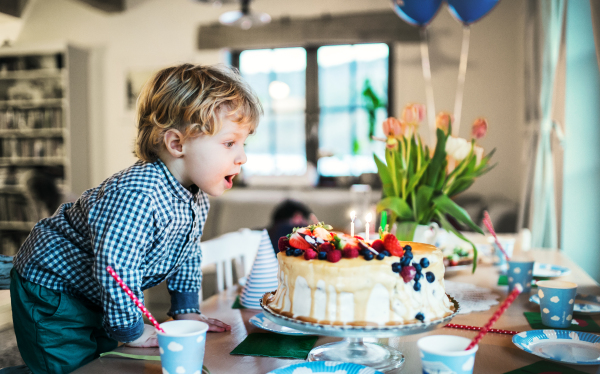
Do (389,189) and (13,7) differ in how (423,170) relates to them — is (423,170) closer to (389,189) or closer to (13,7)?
(389,189)

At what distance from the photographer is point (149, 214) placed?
0.99 m

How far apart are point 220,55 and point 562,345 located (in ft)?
15.8

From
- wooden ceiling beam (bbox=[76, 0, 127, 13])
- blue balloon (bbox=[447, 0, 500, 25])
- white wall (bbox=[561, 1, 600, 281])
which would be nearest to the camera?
blue balloon (bbox=[447, 0, 500, 25])

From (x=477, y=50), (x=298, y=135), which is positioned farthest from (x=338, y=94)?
(x=477, y=50)

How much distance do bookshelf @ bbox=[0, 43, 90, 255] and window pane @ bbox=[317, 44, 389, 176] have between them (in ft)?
9.03

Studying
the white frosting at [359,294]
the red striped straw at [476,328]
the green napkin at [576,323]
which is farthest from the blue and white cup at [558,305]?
the white frosting at [359,294]

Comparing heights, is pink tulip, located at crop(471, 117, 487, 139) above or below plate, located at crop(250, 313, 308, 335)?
above

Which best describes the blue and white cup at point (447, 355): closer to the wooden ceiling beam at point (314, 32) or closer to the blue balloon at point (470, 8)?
the blue balloon at point (470, 8)

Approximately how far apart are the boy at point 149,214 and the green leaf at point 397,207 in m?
0.51

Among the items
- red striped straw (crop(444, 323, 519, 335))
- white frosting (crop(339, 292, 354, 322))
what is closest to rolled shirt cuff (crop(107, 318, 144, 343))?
white frosting (crop(339, 292, 354, 322))

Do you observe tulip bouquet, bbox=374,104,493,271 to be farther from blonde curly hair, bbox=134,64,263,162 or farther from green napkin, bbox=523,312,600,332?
blonde curly hair, bbox=134,64,263,162

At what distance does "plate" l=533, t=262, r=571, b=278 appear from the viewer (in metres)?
1.62

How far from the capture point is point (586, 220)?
2.68 meters

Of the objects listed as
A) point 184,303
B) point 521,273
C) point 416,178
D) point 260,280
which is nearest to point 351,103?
point 416,178
